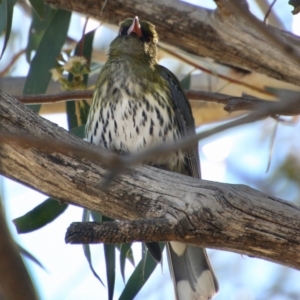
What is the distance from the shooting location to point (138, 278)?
3109 mm

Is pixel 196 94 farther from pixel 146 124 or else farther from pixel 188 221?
pixel 188 221

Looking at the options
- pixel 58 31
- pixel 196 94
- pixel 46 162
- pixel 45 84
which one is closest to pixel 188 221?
pixel 46 162

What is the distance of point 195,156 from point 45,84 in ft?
3.09

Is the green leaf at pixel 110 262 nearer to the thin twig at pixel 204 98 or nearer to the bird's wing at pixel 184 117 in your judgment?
the bird's wing at pixel 184 117

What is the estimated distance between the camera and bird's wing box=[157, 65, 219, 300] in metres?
2.98

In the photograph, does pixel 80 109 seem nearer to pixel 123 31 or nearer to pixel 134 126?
pixel 123 31

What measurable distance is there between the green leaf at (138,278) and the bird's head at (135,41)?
3.46 feet

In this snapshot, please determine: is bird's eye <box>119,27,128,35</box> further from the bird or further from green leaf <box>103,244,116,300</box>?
green leaf <box>103,244,116,300</box>

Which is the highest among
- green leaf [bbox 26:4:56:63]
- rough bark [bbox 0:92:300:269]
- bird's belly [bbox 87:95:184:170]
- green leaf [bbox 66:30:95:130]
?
green leaf [bbox 26:4:56:63]

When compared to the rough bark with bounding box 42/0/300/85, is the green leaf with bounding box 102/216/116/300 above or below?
below

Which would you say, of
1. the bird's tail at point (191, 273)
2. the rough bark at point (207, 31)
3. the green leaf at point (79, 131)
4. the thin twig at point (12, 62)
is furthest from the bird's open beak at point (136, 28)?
the thin twig at point (12, 62)

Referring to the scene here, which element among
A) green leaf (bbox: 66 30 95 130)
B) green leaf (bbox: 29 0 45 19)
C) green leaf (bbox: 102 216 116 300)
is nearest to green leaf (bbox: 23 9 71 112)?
green leaf (bbox: 66 30 95 130)

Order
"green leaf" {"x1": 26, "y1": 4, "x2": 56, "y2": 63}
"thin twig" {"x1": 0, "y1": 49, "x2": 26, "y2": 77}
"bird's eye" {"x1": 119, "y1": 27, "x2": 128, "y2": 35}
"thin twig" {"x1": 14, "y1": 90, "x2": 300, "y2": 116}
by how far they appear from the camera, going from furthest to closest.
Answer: "thin twig" {"x1": 0, "y1": 49, "x2": 26, "y2": 77}
"green leaf" {"x1": 26, "y1": 4, "x2": 56, "y2": 63}
"bird's eye" {"x1": 119, "y1": 27, "x2": 128, "y2": 35}
"thin twig" {"x1": 14, "y1": 90, "x2": 300, "y2": 116}

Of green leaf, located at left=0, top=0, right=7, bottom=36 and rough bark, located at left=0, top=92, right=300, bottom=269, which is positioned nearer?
rough bark, located at left=0, top=92, right=300, bottom=269
